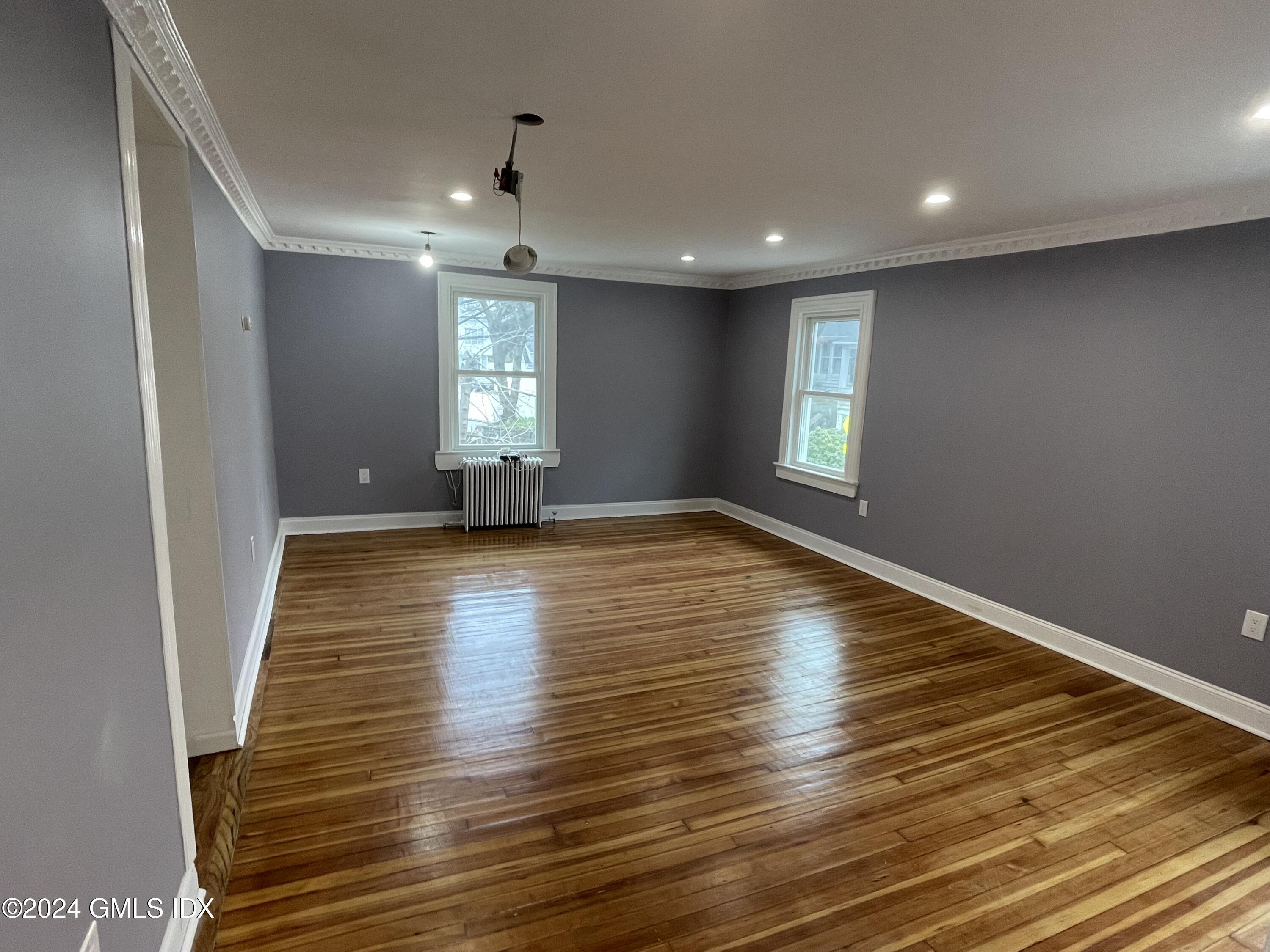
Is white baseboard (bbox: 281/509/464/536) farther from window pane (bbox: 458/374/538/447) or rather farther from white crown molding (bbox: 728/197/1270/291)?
white crown molding (bbox: 728/197/1270/291)

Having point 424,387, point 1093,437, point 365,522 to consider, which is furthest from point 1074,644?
point 365,522

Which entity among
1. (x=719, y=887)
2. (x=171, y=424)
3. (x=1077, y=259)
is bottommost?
(x=719, y=887)

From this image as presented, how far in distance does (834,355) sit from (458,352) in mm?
3237

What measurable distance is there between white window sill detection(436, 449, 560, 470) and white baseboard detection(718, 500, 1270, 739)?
246cm

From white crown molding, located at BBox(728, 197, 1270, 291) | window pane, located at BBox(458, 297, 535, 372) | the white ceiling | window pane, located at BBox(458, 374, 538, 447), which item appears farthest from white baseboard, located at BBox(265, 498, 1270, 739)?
the white ceiling

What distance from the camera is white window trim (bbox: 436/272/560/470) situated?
5.34 metres

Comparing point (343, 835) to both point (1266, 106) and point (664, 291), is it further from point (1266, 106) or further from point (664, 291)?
point (664, 291)

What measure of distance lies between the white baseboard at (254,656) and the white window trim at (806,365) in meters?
4.06

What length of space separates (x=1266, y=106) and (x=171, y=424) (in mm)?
3520

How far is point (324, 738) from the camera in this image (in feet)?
8.17

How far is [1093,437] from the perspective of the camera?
3.31 meters

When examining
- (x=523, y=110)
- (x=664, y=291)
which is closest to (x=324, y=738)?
(x=523, y=110)

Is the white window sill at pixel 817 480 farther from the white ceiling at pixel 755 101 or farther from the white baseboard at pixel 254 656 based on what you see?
the white baseboard at pixel 254 656

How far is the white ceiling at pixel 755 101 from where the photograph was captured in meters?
1.44
